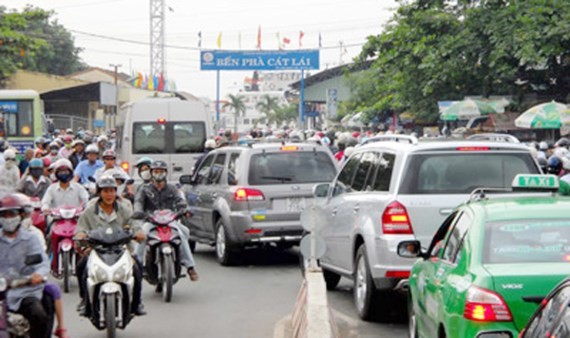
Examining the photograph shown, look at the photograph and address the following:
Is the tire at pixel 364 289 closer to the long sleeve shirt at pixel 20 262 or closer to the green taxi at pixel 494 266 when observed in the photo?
the green taxi at pixel 494 266

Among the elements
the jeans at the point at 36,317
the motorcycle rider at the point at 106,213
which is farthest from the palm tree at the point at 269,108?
the jeans at the point at 36,317

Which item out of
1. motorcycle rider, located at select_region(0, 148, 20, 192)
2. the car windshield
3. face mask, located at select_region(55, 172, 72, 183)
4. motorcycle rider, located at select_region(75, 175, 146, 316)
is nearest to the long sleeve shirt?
motorcycle rider, located at select_region(75, 175, 146, 316)

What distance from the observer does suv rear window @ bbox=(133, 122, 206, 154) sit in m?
25.2

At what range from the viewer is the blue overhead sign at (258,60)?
2320 inches

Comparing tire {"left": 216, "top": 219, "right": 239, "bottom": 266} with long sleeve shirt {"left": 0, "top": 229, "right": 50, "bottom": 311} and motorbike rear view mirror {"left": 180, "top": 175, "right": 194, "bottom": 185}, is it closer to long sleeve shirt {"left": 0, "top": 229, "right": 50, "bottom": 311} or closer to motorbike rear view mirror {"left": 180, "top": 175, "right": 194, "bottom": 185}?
motorbike rear view mirror {"left": 180, "top": 175, "right": 194, "bottom": 185}

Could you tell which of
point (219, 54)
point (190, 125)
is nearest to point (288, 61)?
point (219, 54)

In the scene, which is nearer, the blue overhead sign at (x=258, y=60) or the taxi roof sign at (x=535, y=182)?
the taxi roof sign at (x=535, y=182)

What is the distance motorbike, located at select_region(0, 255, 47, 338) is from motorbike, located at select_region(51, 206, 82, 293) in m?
5.56

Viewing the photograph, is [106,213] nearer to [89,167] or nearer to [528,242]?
[528,242]

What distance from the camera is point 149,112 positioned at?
995 inches

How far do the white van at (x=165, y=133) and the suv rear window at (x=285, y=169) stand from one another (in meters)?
9.00

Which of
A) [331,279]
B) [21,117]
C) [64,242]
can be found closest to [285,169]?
[331,279]

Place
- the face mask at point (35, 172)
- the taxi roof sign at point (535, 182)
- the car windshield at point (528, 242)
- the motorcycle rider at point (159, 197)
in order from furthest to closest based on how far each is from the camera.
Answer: the face mask at point (35, 172)
the motorcycle rider at point (159, 197)
the taxi roof sign at point (535, 182)
the car windshield at point (528, 242)

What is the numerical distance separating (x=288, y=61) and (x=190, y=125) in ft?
112
